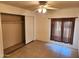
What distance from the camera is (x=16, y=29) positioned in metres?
4.84

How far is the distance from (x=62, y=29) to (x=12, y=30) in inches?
108

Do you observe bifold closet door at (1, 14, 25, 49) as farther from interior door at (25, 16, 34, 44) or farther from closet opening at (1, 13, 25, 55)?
interior door at (25, 16, 34, 44)

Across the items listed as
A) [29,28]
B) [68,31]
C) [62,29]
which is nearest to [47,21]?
[62,29]

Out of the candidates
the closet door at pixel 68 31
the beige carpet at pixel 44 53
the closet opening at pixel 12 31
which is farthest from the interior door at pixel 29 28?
the closet door at pixel 68 31

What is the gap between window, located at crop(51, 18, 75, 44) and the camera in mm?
4430

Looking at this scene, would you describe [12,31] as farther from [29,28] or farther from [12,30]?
[29,28]

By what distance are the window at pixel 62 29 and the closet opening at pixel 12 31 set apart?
192 centimetres

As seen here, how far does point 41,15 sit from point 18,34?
76.6 inches

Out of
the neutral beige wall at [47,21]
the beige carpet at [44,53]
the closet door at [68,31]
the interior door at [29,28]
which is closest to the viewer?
the beige carpet at [44,53]

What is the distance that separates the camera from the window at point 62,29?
443 cm

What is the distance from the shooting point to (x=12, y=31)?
14.8 feet

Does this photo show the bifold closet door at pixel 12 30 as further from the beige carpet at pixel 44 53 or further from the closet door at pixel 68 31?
the closet door at pixel 68 31

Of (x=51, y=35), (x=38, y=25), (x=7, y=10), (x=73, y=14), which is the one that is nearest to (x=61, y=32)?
(x=51, y=35)

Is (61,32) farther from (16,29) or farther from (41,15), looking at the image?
(16,29)
